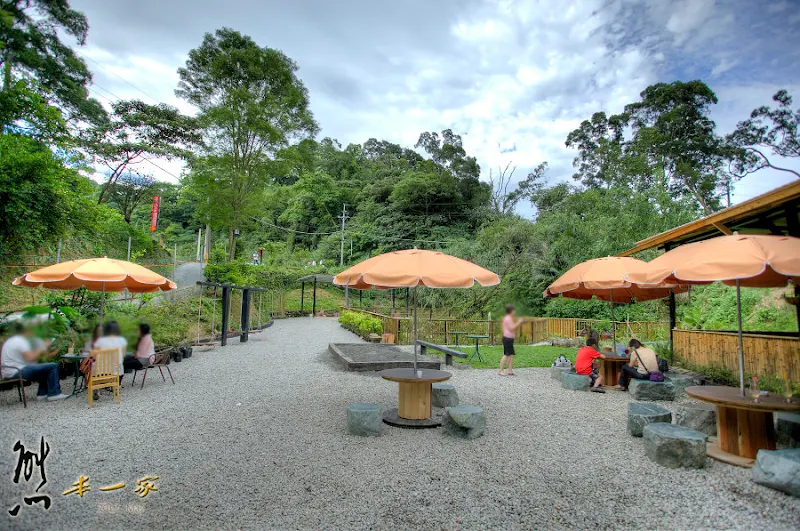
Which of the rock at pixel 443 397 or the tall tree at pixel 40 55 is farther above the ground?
the tall tree at pixel 40 55

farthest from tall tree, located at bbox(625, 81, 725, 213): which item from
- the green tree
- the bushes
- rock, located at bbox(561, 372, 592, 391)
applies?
the green tree

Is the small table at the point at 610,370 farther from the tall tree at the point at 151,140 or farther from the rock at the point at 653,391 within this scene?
the tall tree at the point at 151,140

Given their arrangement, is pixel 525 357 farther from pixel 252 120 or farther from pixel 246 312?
pixel 252 120

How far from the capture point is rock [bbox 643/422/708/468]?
4.25 meters

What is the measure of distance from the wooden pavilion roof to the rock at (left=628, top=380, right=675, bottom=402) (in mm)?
2847

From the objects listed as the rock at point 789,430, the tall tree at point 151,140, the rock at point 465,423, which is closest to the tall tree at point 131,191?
the tall tree at point 151,140

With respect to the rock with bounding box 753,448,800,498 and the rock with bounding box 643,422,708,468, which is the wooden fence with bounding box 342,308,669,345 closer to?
the rock with bounding box 643,422,708,468

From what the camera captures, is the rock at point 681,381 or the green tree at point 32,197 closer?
the rock at point 681,381

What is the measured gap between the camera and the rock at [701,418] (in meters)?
Answer: 5.22

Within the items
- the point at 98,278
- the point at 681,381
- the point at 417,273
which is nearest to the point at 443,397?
the point at 417,273

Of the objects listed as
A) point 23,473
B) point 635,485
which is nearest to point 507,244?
point 635,485

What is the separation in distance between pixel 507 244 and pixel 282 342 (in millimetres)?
15887

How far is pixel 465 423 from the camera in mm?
5117

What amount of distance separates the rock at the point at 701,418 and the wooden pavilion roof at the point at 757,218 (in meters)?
2.77
